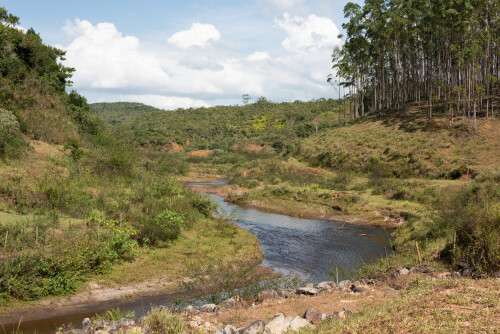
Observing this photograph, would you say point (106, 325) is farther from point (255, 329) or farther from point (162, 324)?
point (255, 329)

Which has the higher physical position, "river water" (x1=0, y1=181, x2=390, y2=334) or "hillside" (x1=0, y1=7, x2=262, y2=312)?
"hillside" (x1=0, y1=7, x2=262, y2=312)

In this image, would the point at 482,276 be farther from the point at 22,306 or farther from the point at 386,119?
the point at 386,119

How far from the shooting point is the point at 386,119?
52.0 m

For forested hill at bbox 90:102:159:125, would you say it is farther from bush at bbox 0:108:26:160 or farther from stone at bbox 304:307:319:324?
stone at bbox 304:307:319:324

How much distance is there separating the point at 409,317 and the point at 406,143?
123 ft

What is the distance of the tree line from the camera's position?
38.1 meters

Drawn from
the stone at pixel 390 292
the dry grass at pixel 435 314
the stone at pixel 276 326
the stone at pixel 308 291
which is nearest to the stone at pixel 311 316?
the stone at pixel 276 326

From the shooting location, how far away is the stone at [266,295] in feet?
36.0

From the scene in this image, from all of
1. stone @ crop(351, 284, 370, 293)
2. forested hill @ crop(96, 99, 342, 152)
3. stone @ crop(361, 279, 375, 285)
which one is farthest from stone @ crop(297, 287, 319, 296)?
forested hill @ crop(96, 99, 342, 152)

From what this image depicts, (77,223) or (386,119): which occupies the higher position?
(386,119)

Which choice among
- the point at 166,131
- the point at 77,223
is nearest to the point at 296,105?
the point at 166,131

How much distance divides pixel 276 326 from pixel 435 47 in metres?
52.7

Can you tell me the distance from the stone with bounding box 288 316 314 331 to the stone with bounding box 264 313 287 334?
17 cm

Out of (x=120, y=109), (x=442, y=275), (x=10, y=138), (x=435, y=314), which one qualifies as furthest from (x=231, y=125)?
(x=435, y=314)
